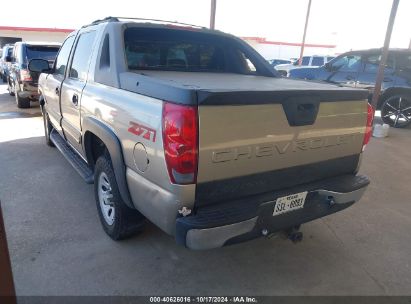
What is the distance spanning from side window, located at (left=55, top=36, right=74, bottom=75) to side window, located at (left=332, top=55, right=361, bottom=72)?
25.2 feet

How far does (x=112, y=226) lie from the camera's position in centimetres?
309

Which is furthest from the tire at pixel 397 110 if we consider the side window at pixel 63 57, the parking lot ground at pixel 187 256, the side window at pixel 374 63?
the side window at pixel 63 57

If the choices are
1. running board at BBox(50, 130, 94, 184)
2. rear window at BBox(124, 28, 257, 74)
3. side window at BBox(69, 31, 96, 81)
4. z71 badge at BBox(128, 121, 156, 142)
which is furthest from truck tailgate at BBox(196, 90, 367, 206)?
side window at BBox(69, 31, 96, 81)

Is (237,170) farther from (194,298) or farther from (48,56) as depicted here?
(48,56)

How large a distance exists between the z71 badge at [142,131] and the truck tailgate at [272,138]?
33cm

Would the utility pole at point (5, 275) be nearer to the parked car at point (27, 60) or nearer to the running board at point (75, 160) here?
the running board at point (75, 160)

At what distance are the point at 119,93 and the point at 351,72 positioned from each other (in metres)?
8.46

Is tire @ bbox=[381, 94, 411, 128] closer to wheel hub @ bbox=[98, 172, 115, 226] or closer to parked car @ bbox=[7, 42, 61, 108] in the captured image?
wheel hub @ bbox=[98, 172, 115, 226]

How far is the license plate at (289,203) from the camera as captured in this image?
7.84ft

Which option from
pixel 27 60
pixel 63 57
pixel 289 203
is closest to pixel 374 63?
pixel 63 57

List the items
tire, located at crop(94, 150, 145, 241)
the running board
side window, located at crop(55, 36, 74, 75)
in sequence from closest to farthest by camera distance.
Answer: tire, located at crop(94, 150, 145, 241) → the running board → side window, located at crop(55, 36, 74, 75)

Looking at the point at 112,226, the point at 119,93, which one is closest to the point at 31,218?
the point at 112,226

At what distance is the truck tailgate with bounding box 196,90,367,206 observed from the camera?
2041 mm

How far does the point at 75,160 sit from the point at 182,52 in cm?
176
